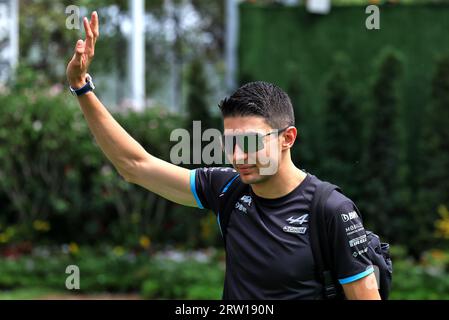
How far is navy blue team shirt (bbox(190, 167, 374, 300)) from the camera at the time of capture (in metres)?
2.72

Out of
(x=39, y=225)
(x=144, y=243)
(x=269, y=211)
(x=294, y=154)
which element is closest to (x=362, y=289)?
(x=269, y=211)

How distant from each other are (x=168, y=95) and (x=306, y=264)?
15.1 metres

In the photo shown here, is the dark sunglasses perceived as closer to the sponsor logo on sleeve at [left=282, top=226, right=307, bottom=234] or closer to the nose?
the nose

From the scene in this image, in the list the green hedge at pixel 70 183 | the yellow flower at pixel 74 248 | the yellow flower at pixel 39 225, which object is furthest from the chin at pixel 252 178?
the yellow flower at pixel 39 225

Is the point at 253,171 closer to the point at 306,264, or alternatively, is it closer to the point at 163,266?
the point at 306,264

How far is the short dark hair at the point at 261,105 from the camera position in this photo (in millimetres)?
2852

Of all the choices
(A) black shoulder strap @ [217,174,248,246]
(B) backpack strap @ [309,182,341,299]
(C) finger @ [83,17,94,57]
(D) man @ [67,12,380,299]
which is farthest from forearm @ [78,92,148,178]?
(B) backpack strap @ [309,182,341,299]

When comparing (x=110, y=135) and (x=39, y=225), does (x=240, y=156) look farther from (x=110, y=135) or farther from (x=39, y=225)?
(x=39, y=225)

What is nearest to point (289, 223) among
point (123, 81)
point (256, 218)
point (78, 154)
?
point (256, 218)

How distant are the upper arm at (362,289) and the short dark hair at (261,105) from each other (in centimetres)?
60

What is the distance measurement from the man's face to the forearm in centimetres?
44

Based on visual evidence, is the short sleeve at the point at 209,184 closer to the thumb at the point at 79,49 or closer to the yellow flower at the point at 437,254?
the thumb at the point at 79,49

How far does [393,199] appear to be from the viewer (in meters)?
9.30

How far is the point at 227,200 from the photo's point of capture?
9.93ft
